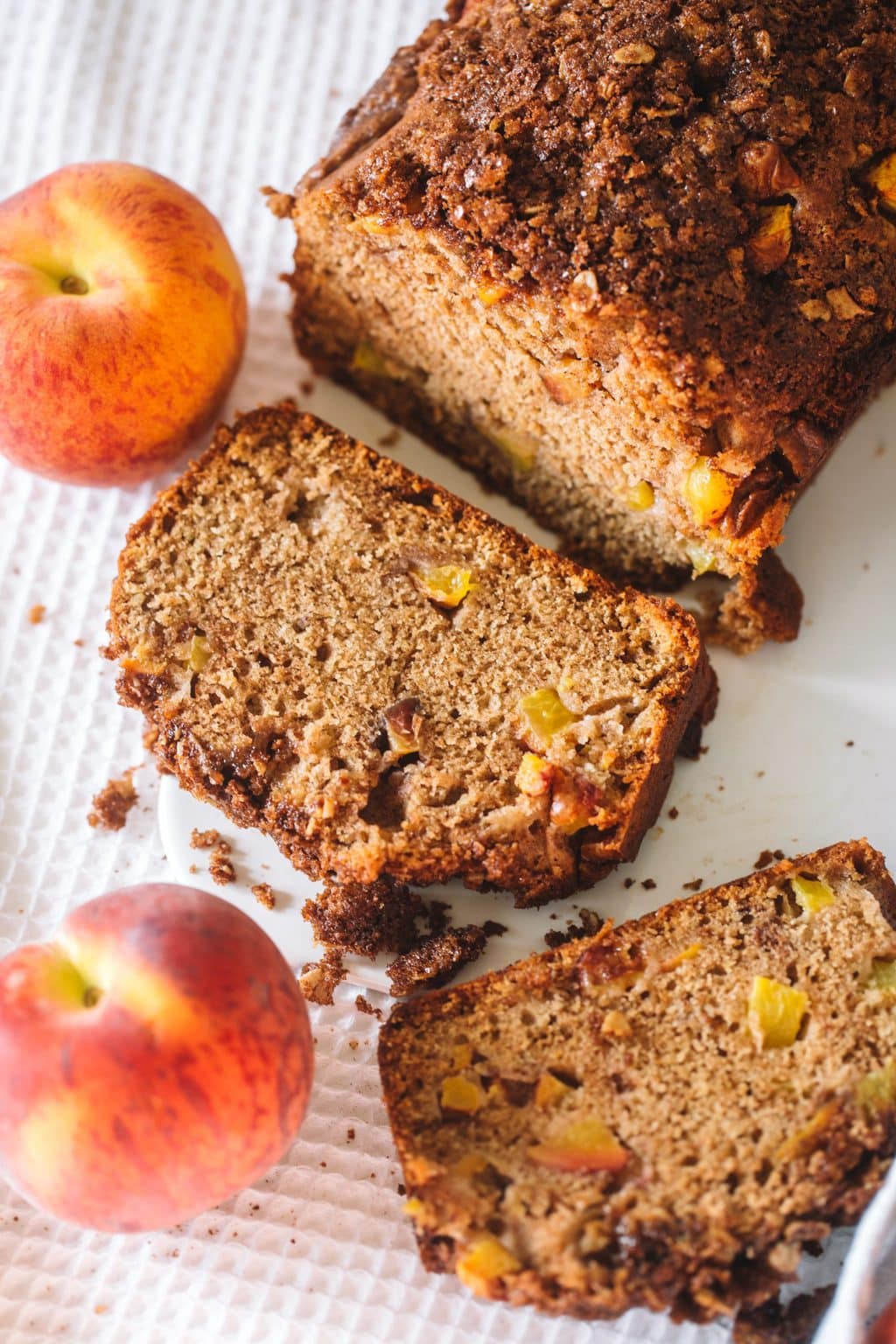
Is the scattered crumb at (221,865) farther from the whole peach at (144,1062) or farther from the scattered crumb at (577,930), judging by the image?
the scattered crumb at (577,930)

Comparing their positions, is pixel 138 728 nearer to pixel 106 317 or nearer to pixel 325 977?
pixel 325 977

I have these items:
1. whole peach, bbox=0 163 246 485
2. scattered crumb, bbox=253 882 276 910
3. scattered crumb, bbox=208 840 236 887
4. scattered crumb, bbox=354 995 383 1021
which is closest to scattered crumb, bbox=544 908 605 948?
scattered crumb, bbox=354 995 383 1021

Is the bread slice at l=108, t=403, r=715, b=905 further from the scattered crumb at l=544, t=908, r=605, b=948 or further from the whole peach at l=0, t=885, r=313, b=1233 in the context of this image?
the whole peach at l=0, t=885, r=313, b=1233

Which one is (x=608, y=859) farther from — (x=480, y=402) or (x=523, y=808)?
(x=480, y=402)

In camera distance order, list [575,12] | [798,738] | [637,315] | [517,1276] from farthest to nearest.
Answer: [798,738], [575,12], [637,315], [517,1276]

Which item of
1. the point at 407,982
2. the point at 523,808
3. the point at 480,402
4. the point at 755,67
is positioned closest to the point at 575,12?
the point at 755,67

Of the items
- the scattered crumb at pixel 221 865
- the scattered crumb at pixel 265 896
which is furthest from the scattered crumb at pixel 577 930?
the scattered crumb at pixel 221 865

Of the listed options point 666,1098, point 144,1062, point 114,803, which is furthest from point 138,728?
point 666,1098
